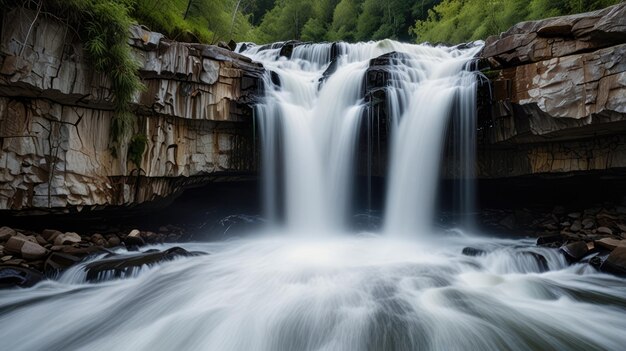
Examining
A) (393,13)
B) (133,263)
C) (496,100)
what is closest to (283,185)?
(133,263)

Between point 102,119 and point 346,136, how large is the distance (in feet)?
18.4

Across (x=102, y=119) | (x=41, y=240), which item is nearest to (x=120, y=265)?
(x=41, y=240)

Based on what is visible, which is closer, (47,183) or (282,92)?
(47,183)

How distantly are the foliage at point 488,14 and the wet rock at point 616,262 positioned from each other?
8.54 metres

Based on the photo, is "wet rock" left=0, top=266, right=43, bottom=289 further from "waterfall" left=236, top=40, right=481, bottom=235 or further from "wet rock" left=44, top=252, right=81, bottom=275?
"waterfall" left=236, top=40, right=481, bottom=235

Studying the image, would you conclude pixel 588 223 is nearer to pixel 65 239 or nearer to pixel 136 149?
pixel 136 149

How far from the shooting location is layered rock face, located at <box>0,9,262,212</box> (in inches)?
218

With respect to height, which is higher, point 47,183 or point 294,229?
point 47,183

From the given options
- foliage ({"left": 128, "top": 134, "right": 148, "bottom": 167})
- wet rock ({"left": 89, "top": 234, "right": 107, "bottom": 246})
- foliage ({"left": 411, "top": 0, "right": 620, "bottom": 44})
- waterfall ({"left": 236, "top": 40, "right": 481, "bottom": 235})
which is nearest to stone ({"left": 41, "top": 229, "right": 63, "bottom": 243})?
wet rock ({"left": 89, "top": 234, "right": 107, "bottom": 246})

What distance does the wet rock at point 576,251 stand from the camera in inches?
210

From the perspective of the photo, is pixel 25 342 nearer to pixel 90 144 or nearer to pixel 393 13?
pixel 90 144

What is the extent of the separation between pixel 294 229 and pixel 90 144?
518 centimetres

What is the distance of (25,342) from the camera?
10.8 ft

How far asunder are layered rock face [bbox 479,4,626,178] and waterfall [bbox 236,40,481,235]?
77 cm
